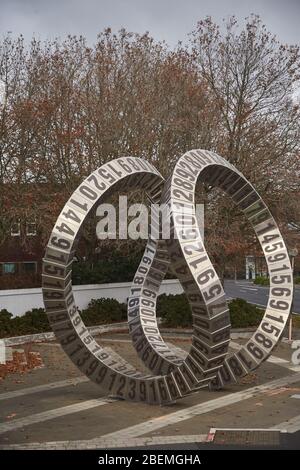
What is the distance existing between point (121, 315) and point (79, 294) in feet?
6.47

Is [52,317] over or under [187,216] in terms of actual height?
under

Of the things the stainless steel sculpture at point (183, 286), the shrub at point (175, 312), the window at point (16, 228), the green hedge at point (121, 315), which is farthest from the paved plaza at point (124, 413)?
the window at point (16, 228)

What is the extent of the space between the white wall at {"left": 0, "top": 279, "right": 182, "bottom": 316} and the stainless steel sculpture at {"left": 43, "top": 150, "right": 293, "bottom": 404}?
9.20 meters

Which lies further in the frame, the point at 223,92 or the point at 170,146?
the point at 223,92

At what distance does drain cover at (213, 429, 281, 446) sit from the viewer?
32.3 feet

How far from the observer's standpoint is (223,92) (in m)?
27.2

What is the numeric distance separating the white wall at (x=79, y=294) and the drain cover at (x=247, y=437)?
13.9 meters

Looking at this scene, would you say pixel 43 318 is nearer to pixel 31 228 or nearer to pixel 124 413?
pixel 31 228

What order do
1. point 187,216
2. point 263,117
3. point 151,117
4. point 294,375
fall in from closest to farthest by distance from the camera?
point 187,216
point 294,375
point 151,117
point 263,117

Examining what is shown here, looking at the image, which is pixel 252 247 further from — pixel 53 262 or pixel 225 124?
pixel 53 262

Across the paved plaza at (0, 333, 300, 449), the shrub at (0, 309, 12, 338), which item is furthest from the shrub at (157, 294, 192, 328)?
the paved plaza at (0, 333, 300, 449)

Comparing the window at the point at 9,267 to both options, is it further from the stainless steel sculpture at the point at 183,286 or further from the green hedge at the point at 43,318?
the stainless steel sculpture at the point at 183,286
